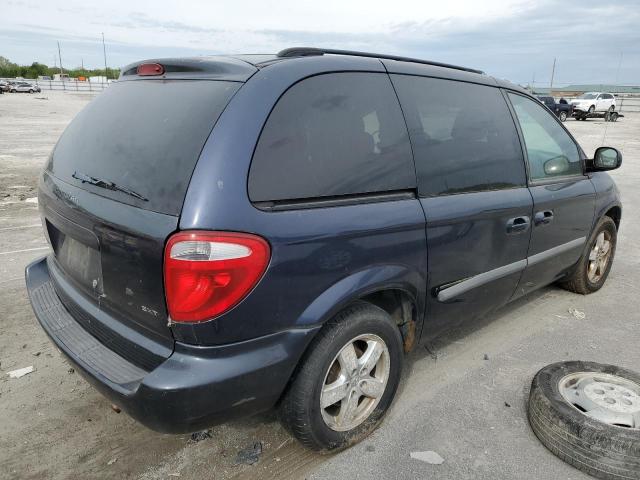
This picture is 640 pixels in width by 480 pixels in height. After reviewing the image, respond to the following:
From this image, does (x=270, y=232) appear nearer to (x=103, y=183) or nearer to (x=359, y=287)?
(x=359, y=287)

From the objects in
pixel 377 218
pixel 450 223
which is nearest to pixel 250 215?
pixel 377 218

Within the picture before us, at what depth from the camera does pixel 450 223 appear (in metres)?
2.68

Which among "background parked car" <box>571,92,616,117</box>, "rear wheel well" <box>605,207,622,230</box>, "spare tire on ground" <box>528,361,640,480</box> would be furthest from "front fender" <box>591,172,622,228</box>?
"background parked car" <box>571,92,616,117</box>

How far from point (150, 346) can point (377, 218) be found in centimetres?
113

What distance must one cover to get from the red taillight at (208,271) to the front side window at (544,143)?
91.5 inches

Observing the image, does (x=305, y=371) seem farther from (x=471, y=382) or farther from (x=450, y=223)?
(x=471, y=382)

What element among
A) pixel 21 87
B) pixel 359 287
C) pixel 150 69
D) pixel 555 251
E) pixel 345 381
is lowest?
pixel 345 381

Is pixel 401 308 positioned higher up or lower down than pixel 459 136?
lower down

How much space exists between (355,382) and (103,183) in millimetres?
1504

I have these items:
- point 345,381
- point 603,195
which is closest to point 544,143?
point 603,195

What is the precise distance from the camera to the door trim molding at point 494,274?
2.81 metres

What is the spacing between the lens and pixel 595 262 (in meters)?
4.54

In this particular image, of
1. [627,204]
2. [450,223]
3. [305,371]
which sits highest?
[450,223]

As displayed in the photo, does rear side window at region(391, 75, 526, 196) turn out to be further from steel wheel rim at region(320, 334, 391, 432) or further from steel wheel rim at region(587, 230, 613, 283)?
steel wheel rim at region(587, 230, 613, 283)
